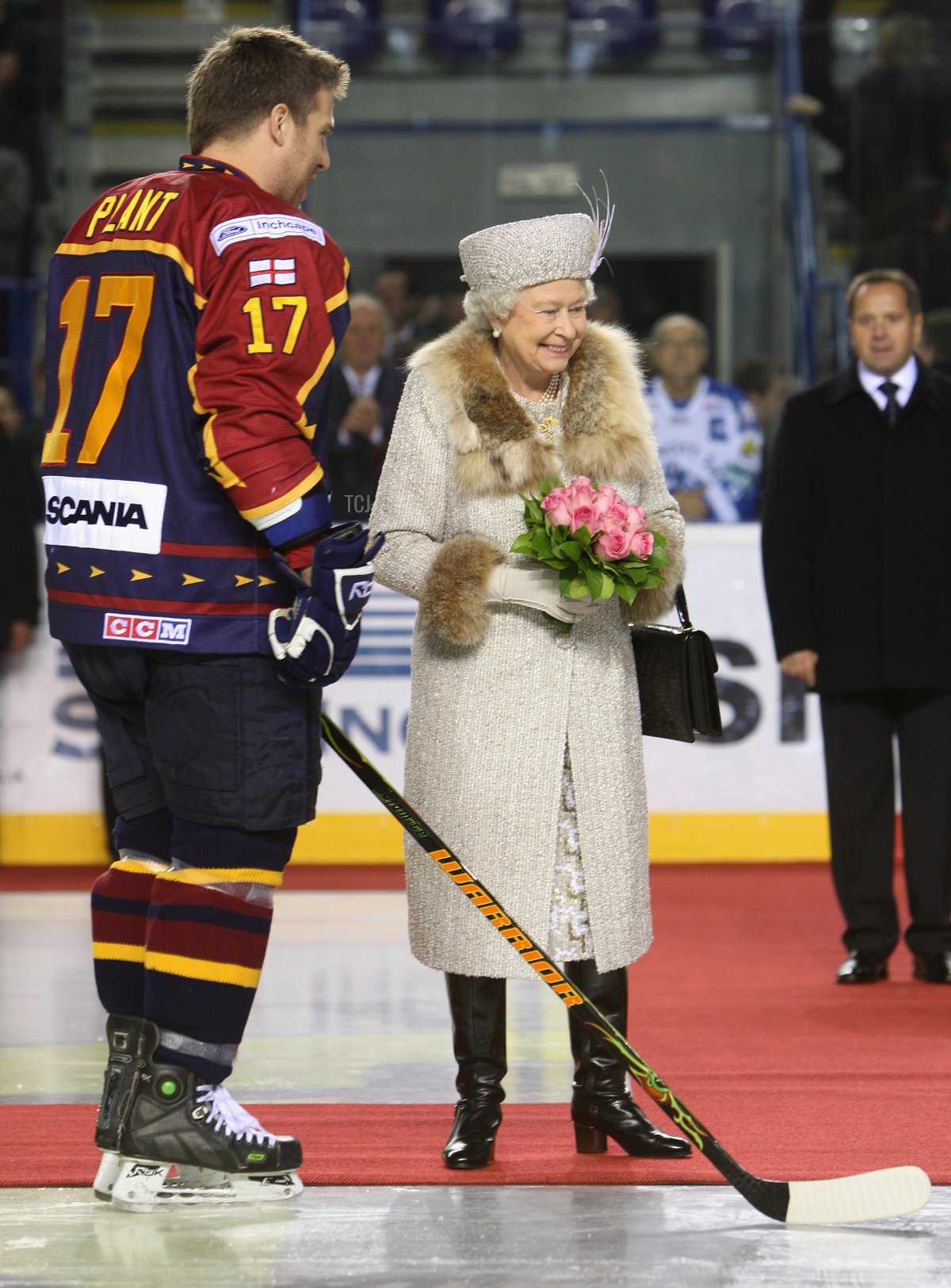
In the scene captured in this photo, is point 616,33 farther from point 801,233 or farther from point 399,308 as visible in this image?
point 399,308

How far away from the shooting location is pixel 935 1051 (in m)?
4.29

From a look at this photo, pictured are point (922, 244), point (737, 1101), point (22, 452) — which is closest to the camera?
point (737, 1101)

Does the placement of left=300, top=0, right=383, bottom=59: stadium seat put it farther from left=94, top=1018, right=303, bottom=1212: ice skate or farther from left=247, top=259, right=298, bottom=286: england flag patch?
left=94, top=1018, right=303, bottom=1212: ice skate

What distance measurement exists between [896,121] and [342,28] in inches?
101

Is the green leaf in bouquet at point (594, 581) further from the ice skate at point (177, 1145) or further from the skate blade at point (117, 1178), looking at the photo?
the skate blade at point (117, 1178)

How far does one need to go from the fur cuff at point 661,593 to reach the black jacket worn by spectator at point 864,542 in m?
1.73

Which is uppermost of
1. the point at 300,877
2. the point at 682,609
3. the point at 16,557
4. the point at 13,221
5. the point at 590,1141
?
the point at 13,221

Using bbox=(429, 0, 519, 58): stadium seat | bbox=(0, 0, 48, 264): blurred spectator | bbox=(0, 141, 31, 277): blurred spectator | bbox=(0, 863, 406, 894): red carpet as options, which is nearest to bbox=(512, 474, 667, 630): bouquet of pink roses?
bbox=(0, 863, 406, 894): red carpet

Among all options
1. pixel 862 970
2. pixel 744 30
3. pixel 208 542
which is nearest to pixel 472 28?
pixel 744 30

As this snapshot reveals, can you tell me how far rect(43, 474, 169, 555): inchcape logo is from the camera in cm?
301

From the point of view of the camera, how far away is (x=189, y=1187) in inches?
123

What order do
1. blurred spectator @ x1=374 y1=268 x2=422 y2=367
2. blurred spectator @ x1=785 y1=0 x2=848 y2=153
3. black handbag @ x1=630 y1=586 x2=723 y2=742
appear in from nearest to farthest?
1. black handbag @ x1=630 y1=586 x2=723 y2=742
2. blurred spectator @ x1=374 y1=268 x2=422 y2=367
3. blurred spectator @ x1=785 y1=0 x2=848 y2=153

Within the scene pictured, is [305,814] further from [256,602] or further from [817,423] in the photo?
[817,423]

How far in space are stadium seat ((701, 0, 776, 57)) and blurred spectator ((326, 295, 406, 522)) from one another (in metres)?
2.35
